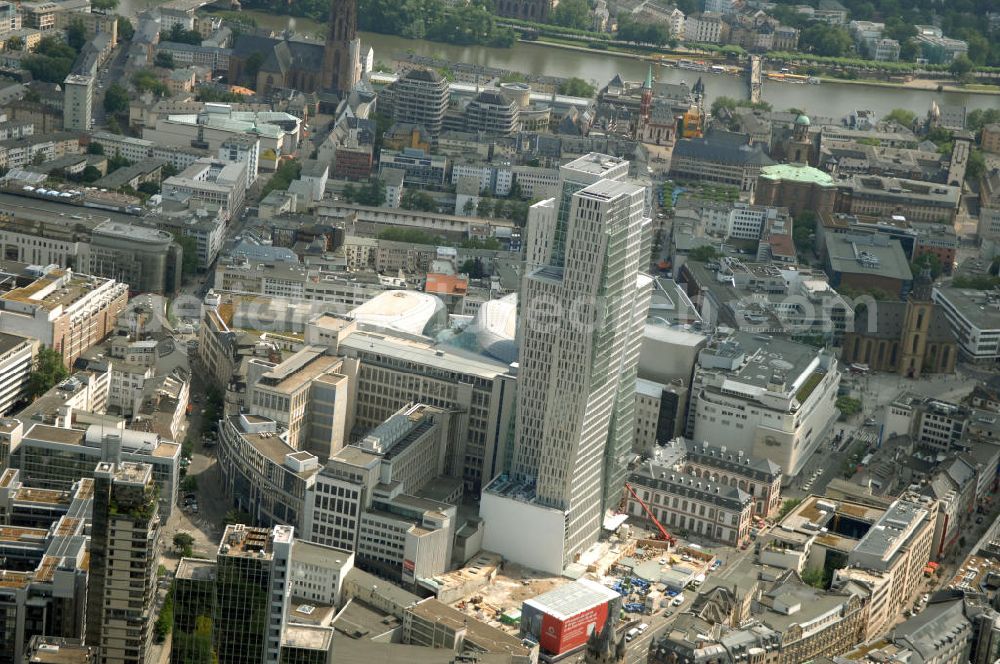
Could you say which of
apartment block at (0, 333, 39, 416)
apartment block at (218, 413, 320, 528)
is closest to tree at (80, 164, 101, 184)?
apartment block at (0, 333, 39, 416)

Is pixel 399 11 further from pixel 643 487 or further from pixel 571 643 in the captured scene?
pixel 571 643

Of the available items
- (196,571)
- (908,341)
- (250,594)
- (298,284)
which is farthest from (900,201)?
(196,571)

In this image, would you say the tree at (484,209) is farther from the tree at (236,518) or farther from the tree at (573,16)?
the tree at (573,16)

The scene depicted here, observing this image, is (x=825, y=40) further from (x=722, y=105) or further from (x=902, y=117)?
(x=722, y=105)

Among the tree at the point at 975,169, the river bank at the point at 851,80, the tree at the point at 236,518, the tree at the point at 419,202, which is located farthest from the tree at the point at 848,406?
the river bank at the point at 851,80

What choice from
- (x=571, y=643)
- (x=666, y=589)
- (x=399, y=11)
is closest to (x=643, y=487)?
(x=666, y=589)
